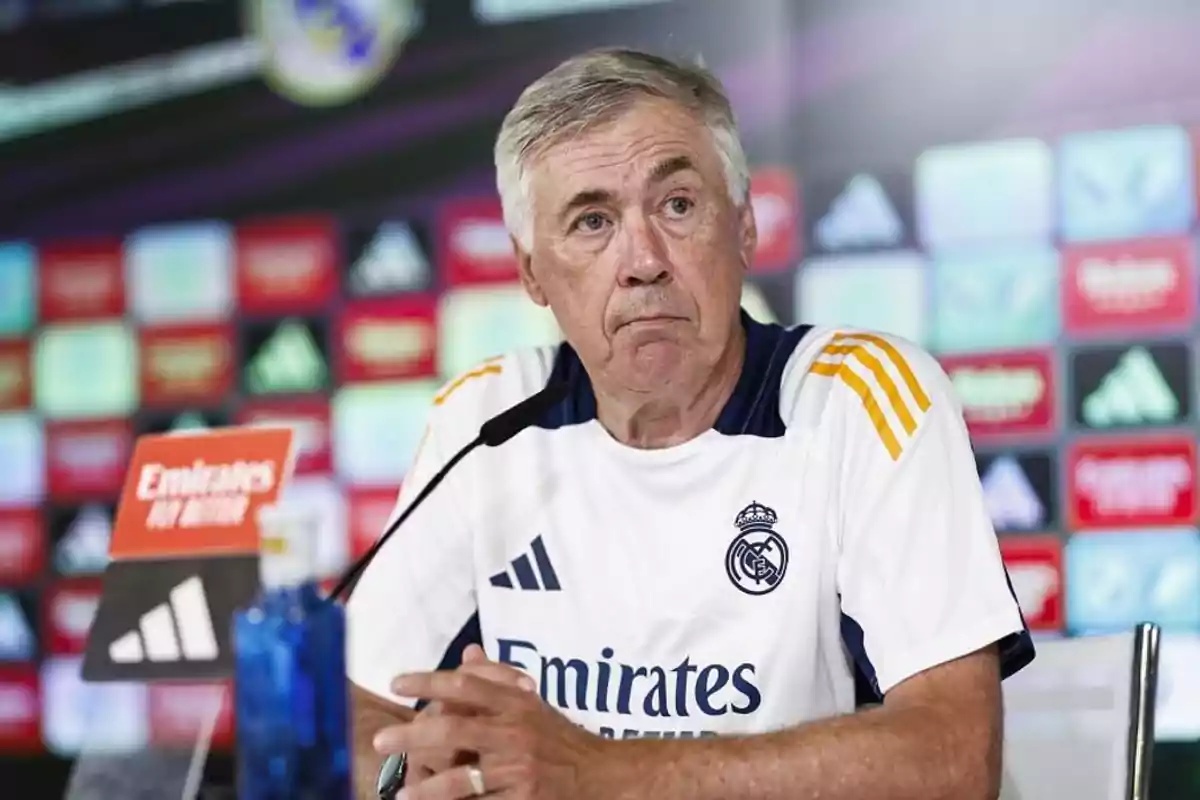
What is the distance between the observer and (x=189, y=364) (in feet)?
9.29

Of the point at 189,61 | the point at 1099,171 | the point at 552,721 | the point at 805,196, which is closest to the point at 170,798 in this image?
the point at 552,721

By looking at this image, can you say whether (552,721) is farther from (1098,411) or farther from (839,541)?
(1098,411)

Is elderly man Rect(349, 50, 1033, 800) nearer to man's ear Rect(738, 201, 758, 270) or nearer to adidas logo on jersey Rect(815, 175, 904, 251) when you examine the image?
man's ear Rect(738, 201, 758, 270)

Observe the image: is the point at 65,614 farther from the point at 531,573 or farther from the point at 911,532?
the point at 911,532

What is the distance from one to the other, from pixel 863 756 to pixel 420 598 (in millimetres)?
610

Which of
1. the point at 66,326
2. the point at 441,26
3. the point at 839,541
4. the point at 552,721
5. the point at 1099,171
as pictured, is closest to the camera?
the point at 552,721

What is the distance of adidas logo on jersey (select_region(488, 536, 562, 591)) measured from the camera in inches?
58.1

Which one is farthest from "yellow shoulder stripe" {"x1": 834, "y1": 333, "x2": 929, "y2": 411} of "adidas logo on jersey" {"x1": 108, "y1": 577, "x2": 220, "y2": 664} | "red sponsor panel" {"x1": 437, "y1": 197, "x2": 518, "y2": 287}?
"red sponsor panel" {"x1": 437, "y1": 197, "x2": 518, "y2": 287}

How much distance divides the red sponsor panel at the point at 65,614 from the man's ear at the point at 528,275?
5.57ft

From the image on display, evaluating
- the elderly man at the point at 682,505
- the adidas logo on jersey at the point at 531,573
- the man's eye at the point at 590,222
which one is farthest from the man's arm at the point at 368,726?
the man's eye at the point at 590,222

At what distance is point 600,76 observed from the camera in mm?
1406

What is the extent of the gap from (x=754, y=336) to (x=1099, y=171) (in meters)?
1.13

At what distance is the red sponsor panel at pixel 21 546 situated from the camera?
289 centimetres

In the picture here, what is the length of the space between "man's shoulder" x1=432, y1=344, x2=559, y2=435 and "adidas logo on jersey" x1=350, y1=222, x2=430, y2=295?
1.10m
